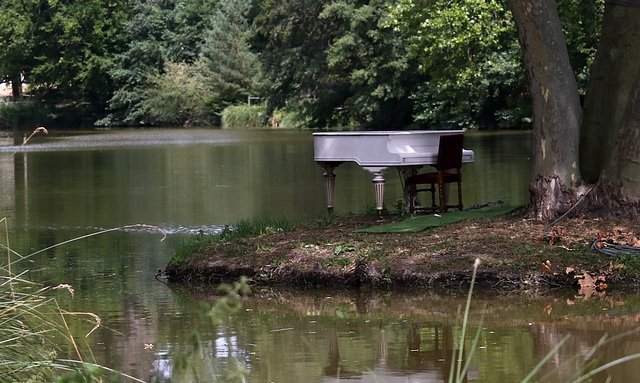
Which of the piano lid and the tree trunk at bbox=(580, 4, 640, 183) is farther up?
the tree trunk at bbox=(580, 4, 640, 183)

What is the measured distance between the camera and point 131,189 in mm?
21406

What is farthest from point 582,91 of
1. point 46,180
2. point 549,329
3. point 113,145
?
point 549,329

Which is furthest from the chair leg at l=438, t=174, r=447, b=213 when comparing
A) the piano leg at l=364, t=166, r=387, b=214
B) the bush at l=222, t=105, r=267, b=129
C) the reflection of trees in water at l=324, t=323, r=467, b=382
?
the bush at l=222, t=105, r=267, b=129

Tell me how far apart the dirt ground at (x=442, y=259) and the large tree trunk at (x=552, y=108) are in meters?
0.33

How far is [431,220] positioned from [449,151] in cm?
107

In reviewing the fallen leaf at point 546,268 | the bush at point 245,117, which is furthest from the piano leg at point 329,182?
the bush at point 245,117

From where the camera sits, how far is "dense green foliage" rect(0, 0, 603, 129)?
116 feet

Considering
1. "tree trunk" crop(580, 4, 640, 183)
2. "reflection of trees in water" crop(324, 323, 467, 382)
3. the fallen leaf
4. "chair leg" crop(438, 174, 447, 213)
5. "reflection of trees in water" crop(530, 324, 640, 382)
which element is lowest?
"reflection of trees in water" crop(324, 323, 467, 382)

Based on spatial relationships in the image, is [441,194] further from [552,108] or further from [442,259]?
[442,259]

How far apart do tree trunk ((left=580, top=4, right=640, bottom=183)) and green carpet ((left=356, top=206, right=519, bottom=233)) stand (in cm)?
122

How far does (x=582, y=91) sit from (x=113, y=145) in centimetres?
1772

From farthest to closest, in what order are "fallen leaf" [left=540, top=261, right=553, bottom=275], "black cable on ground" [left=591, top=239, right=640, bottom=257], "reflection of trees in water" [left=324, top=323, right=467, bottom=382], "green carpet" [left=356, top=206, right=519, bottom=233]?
1. "green carpet" [left=356, top=206, right=519, bottom=233]
2. "black cable on ground" [left=591, top=239, right=640, bottom=257]
3. "fallen leaf" [left=540, top=261, right=553, bottom=275]
4. "reflection of trees in water" [left=324, top=323, right=467, bottom=382]

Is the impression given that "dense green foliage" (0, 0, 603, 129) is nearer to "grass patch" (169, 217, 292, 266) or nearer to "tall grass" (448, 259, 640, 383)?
"grass patch" (169, 217, 292, 266)

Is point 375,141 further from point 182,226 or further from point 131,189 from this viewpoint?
point 131,189
